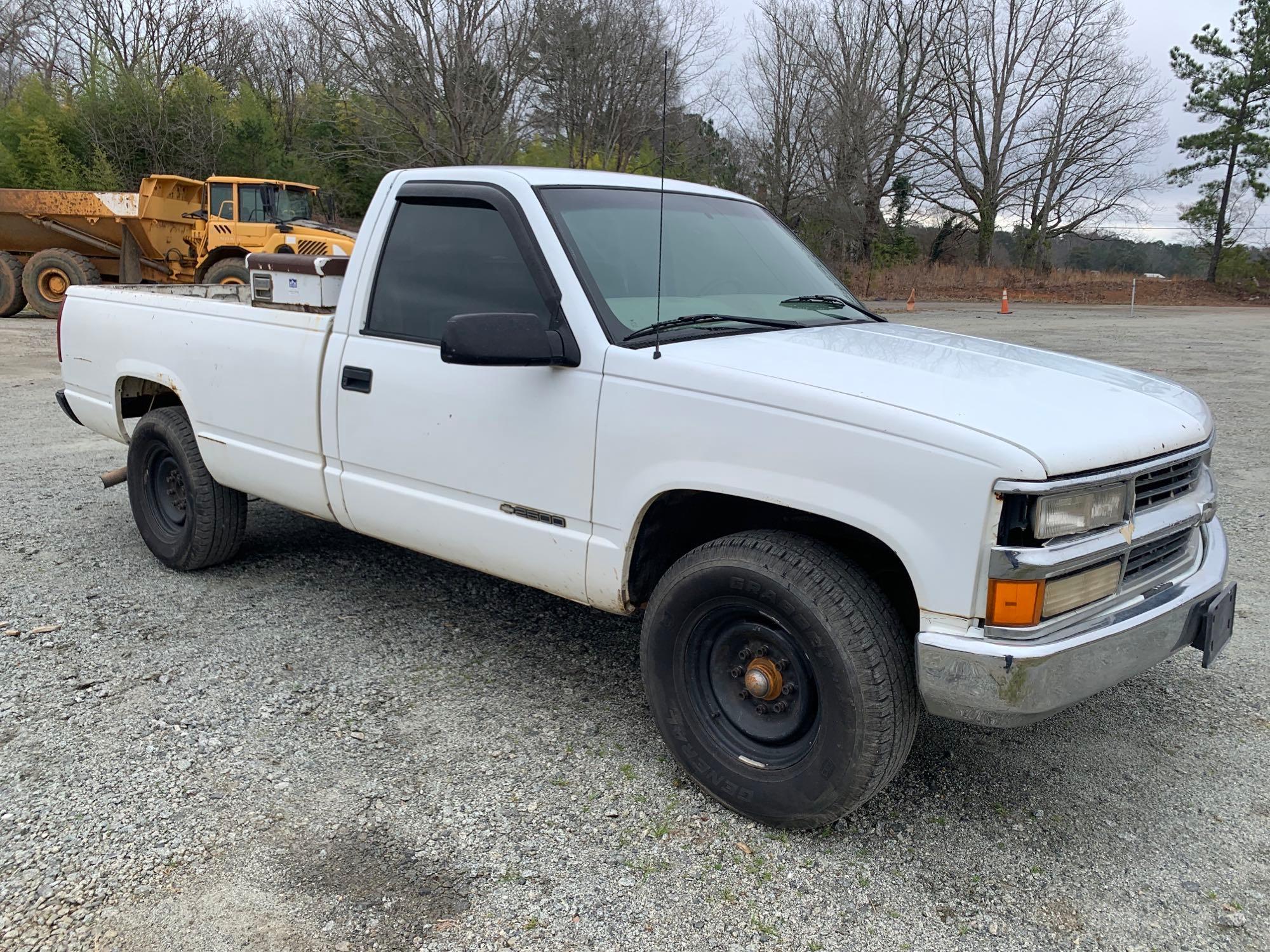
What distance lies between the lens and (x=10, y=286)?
17656 mm

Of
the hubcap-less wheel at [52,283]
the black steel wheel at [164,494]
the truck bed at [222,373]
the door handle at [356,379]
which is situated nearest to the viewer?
the door handle at [356,379]

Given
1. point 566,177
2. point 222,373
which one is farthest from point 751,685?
point 222,373

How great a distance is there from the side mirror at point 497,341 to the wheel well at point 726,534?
1.99ft

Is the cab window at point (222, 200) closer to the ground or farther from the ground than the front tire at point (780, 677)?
farther from the ground

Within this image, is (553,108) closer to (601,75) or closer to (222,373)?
(601,75)

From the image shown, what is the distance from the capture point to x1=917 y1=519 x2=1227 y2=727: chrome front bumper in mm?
2404

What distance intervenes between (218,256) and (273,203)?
4.61 ft

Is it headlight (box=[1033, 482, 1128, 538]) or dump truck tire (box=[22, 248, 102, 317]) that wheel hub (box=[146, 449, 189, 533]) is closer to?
headlight (box=[1033, 482, 1128, 538])

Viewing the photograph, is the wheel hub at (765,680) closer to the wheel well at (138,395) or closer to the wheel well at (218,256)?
the wheel well at (138,395)

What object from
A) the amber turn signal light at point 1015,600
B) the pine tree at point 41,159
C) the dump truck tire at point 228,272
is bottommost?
the amber turn signal light at point 1015,600

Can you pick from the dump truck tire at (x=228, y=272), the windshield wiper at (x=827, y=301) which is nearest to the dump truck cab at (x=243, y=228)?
the dump truck tire at (x=228, y=272)

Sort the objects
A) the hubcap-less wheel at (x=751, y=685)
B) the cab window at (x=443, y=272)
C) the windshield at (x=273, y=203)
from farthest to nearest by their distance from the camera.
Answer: the windshield at (x=273, y=203)
the cab window at (x=443, y=272)
the hubcap-less wheel at (x=751, y=685)

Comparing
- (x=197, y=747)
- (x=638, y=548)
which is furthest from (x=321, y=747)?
(x=638, y=548)

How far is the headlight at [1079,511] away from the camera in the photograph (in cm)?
238
